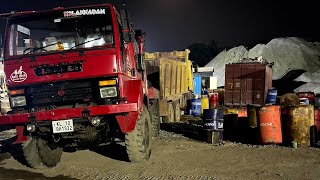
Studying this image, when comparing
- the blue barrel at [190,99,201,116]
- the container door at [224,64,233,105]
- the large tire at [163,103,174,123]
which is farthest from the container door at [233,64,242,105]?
the large tire at [163,103,174,123]

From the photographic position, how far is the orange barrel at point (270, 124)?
26.3 feet

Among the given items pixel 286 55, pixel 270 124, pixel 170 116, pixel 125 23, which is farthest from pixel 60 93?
pixel 286 55

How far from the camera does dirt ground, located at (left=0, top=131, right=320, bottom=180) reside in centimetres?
588

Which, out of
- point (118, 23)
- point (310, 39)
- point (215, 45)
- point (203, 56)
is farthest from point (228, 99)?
point (215, 45)

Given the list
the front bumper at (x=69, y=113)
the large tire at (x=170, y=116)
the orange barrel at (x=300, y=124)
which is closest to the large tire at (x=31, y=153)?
the front bumper at (x=69, y=113)

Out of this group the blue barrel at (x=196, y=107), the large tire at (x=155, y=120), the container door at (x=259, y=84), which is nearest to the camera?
the large tire at (x=155, y=120)

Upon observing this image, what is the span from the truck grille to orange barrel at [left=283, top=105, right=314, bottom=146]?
4.81 meters

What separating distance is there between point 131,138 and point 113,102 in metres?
0.77

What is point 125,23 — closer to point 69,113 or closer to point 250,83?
point 69,113

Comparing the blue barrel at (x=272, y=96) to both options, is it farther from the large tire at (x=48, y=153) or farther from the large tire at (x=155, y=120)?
the large tire at (x=48, y=153)

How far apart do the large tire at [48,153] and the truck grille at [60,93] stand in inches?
44.0

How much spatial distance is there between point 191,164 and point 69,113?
260cm

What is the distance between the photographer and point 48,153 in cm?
697

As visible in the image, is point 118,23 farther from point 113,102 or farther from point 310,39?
point 310,39
